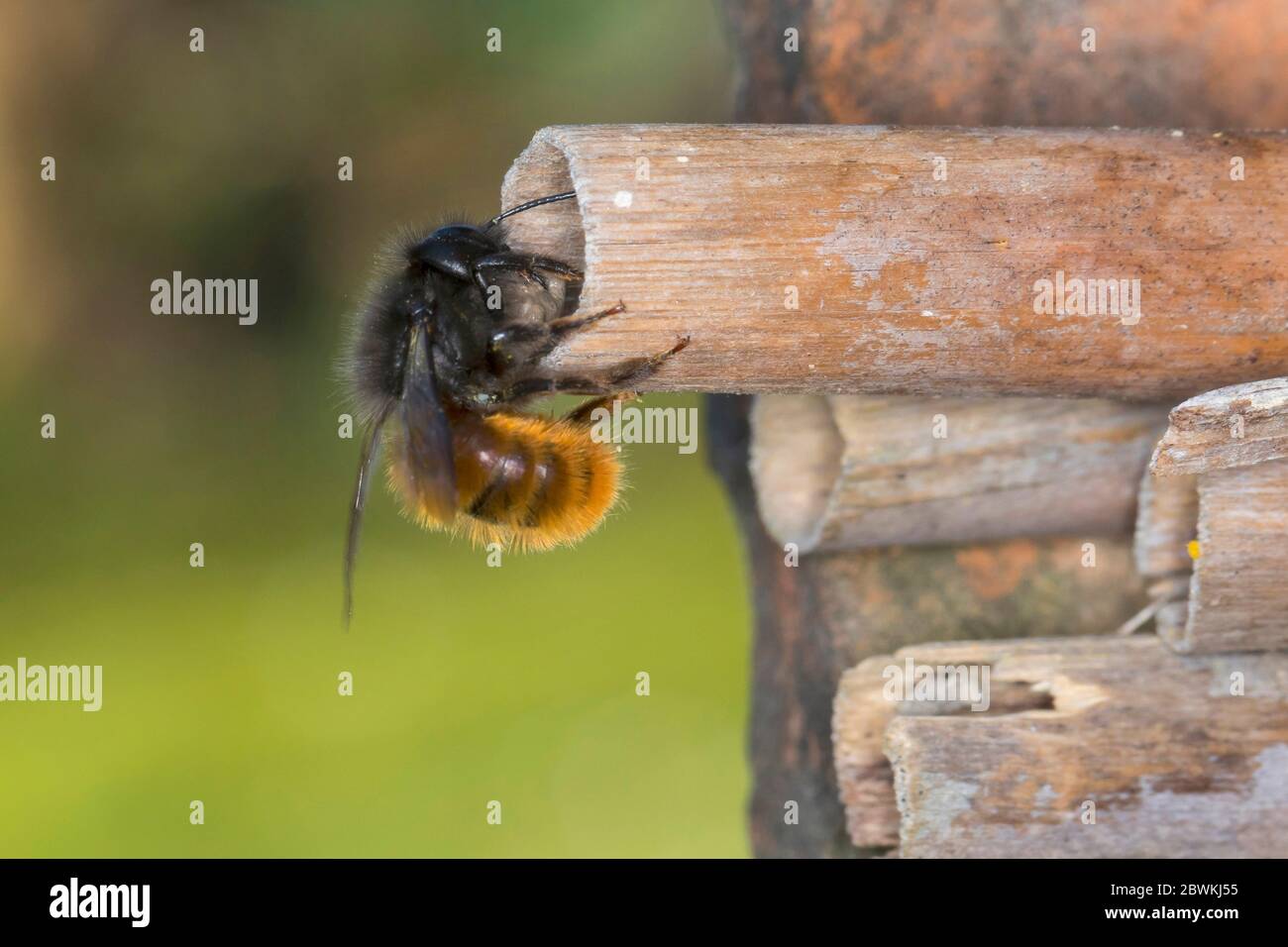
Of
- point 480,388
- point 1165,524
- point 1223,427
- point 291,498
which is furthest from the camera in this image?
point 291,498

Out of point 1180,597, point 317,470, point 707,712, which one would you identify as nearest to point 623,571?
point 707,712

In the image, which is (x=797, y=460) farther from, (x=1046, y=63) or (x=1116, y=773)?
(x=1046, y=63)

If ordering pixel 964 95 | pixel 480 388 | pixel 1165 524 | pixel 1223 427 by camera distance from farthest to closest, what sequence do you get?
1. pixel 964 95
2. pixel 1165 524
3. pixel 480 388
4. pixel 1223 427

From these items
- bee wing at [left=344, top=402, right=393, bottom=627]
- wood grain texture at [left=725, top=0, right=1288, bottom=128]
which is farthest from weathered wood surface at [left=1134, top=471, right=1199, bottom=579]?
bee wing at [left=344, top=402, right=393, bottom=627]

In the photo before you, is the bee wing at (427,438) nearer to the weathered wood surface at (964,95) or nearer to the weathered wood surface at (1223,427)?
the weathered wood surface at (964,95)

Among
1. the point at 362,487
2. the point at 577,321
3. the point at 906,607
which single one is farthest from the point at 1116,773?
the point at 362,487

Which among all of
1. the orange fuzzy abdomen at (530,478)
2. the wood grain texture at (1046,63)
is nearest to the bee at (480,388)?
the orange fuzzy abdomen at (530,478)

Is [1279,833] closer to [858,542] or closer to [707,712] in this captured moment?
[858,542]
